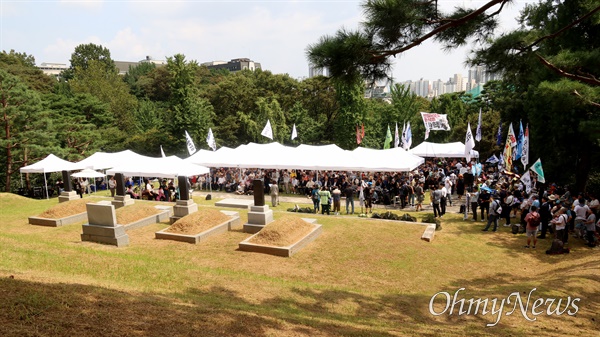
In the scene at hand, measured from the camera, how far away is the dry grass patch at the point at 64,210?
13.5m

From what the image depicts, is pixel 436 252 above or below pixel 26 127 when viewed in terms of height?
below

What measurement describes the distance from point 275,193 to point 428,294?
10.1 metres

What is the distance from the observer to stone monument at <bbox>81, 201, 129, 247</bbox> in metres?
10.8

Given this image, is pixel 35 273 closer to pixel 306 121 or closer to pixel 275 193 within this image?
pixel 275 193

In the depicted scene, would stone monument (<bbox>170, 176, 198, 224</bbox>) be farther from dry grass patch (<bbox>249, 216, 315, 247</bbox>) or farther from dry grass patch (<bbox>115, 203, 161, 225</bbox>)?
dry grass patch (<bbox>249, 216, 315, 247</bbox>)

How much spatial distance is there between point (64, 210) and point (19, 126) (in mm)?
11097

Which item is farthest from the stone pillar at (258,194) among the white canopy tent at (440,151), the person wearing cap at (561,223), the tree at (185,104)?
the tree at (185,104)

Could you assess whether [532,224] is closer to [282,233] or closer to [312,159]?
[282,233]

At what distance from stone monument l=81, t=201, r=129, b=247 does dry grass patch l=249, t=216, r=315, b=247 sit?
13.0ft

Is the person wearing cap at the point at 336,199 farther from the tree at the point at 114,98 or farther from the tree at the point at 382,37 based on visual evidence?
the tree at the point at 114,98

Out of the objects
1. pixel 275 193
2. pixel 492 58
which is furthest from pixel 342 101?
pixel 492 58

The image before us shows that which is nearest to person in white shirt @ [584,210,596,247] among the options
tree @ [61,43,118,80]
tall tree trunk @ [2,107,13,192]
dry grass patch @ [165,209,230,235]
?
dry grass patch @ [165,209,230,235]

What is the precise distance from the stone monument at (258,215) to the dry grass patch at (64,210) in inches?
276

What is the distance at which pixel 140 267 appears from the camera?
8188 millimetres
